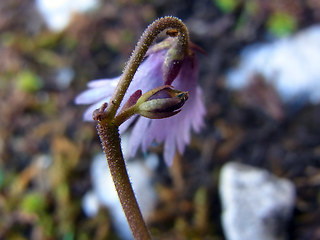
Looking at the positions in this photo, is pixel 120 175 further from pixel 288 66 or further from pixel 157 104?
pixel 288 66

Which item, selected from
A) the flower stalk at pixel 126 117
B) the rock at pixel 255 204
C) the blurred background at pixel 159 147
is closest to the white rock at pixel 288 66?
the blurred background at pixel 159 147

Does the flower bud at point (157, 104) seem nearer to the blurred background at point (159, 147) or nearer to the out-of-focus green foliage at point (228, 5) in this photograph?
the blurred background at point (159, 147)

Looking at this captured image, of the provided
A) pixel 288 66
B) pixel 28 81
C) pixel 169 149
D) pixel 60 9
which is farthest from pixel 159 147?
pixel 60 9

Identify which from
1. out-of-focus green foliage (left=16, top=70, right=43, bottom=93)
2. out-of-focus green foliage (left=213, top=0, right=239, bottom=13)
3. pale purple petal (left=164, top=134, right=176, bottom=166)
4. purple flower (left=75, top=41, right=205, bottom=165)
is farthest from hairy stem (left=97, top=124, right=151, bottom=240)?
out-of-focus green foliage (left=213, top=0, right=239, bottom=13)

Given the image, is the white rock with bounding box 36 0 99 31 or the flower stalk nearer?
the flower stalk

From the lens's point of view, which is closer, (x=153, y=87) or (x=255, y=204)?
(x=153, y=87)

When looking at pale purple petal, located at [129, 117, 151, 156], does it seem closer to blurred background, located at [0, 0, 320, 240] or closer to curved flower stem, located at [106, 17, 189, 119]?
curved flower stem, located at [106, 17, 189, 119]
